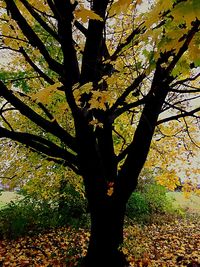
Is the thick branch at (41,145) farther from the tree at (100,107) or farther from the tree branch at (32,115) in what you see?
the tree branch at (32,115)

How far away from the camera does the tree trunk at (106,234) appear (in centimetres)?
522

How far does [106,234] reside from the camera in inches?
210

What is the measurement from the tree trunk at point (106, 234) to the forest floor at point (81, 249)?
2.07ft

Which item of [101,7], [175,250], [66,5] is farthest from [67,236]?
[66,5]

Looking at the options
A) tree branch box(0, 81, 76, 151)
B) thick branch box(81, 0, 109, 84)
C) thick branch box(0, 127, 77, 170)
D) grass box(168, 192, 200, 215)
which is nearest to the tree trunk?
thick branch box(0, 127, 77, 170)

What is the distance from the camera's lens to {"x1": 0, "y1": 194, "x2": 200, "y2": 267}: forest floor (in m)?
6.86

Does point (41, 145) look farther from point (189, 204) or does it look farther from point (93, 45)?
point (189, 204)

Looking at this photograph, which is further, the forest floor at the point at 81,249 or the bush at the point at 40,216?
the bush at the point at 40,216

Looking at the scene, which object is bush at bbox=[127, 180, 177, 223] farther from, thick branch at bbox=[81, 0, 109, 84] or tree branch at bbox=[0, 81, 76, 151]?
thick branch at bbox=[81, 0, 109, 84]

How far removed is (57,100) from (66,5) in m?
7.51

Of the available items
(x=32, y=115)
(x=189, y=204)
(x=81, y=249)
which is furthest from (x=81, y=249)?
(x=189, y=204)

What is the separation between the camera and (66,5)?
2.10m

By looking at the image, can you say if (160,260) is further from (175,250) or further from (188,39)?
→ (188,39)

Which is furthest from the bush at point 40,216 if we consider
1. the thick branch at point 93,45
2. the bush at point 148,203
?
the thick branch at point 93,45
